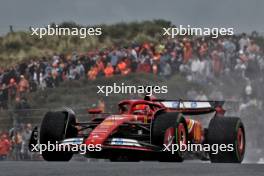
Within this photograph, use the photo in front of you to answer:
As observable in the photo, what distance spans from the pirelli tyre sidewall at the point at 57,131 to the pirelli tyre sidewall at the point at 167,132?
1.85m

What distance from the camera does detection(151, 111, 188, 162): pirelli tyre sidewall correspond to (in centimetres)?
1633

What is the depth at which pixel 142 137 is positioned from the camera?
1706 centimetres

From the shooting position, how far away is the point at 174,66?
3042cm

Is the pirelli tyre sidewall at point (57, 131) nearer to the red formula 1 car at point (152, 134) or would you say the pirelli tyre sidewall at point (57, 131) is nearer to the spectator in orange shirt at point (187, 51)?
the red formula 1 car at point (152, 134)

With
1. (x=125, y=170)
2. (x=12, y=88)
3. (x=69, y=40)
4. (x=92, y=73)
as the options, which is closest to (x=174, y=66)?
(x=92, y=73)

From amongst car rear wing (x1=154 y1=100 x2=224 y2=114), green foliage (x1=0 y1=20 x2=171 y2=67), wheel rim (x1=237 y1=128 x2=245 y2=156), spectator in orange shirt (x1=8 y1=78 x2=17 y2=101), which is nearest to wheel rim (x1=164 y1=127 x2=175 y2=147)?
wheel rim (x1=237 y1=128 x2=245 y2=156)

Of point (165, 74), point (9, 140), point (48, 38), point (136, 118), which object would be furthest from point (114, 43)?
point (136, 118)

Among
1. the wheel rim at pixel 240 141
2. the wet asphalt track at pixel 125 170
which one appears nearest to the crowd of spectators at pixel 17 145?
the wheel rim at pixel 240 141

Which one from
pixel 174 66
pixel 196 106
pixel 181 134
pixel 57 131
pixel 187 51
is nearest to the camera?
pixel 181 134

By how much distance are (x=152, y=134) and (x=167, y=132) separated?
0.85ft

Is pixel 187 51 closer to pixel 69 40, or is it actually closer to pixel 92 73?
pixel 92 73

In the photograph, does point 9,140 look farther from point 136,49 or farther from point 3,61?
point 3,61

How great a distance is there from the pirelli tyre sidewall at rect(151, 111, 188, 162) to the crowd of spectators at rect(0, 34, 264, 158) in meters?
12.6

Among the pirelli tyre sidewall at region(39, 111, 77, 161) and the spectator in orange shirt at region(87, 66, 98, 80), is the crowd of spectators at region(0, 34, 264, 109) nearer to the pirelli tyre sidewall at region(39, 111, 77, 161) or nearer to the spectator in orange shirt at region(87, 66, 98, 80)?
the spectator in orange shirt at region(87, 66, 98, 80)
